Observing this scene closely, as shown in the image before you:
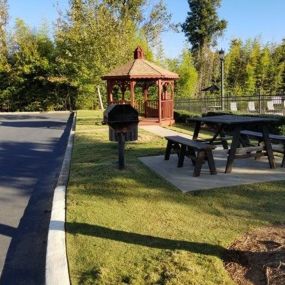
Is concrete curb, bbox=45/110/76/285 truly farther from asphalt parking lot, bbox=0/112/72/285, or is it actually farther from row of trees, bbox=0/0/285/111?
row of trees, bbox=0/0/285/111

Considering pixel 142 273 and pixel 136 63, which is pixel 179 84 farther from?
pixel 142 273

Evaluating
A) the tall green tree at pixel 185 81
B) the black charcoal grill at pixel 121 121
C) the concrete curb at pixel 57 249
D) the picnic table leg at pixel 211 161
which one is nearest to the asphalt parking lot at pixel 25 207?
the concrete curb at pixel 57 249

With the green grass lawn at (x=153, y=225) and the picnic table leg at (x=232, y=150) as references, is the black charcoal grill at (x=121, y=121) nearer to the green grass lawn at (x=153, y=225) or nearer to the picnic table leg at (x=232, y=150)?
the green grass lawn at (x=153, y=225)

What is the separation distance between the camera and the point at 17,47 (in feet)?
122

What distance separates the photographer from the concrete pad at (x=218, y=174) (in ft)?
20.1

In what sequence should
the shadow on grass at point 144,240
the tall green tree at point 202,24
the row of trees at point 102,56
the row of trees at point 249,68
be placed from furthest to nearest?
1. the tall green tree at point 202,24
2. the row of trees at point 249,68
3. the row of trees at point 102,56
4. the shadow on grass at point 144,240

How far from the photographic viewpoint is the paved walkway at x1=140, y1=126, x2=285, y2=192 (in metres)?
6.13

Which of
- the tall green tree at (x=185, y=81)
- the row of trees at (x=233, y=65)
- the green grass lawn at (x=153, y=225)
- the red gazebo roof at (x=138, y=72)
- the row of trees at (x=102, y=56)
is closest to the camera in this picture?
the green grass lawn at (x=153, y=225)

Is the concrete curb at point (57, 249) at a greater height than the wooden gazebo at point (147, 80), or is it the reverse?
the wooden gazebo at point (147, 80)

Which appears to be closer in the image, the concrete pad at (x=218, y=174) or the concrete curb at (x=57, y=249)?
the concrete curb at (x=57, y=249)

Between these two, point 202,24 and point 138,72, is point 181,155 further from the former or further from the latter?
point 202,24

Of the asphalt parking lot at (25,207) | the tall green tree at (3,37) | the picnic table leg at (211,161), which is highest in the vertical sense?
the tall green tree at (3,37)

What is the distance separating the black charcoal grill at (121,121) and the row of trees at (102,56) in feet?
50.9

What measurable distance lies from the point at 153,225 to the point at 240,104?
731 inches
